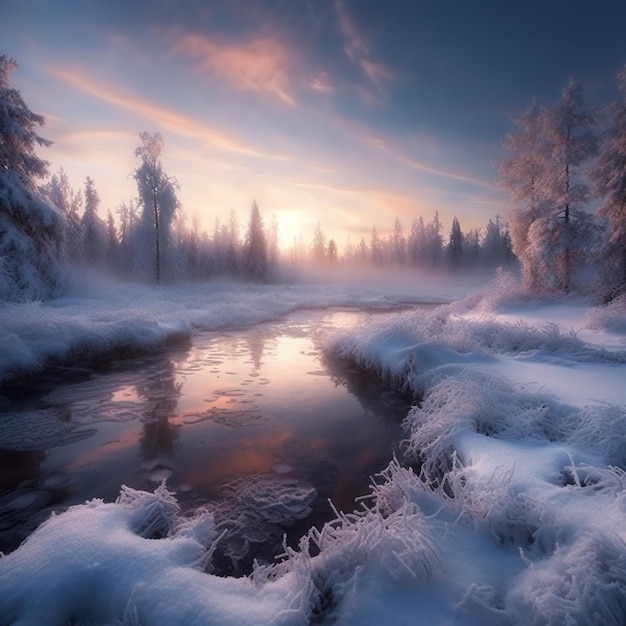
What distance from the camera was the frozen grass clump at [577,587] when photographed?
1.94m

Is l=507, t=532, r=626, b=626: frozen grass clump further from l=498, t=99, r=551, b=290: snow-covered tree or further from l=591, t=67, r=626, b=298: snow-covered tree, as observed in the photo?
l=498, t=99, r=551, b=290: snow-covered tree

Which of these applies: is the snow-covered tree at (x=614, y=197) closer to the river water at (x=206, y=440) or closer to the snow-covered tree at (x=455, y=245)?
the river water at (x=206, y=440)

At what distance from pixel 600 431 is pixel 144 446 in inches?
234

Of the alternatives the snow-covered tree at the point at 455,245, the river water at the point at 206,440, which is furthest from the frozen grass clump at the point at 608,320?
the snow-covered tree at the point at 455,245

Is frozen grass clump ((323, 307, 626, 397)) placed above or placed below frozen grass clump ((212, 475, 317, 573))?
above

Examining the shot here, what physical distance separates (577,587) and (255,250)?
5292cm

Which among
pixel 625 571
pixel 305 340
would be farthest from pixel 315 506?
pixel 305 340

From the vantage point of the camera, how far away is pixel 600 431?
13.0ft

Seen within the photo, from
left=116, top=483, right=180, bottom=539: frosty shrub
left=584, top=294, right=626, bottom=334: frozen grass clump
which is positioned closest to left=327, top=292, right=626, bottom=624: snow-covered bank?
left=584, top=294, right=626, bottom=334: frozen grass clump

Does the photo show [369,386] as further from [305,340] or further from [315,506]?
[305,340]

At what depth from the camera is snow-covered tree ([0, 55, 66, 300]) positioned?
14906 millimetres

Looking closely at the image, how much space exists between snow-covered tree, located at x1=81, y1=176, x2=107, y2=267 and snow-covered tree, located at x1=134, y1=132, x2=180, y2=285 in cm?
1799

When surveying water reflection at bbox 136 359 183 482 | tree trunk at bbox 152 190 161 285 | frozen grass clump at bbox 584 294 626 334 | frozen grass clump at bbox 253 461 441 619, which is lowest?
water reflection at bbox 136 359 183 482

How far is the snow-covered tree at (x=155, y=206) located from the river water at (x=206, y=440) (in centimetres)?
2466
